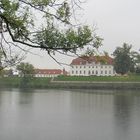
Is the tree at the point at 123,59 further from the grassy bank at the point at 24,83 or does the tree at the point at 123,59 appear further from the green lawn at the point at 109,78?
the grassy bank at the point at 24,83

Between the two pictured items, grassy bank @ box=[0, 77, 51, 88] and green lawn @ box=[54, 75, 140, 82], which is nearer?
grassy bank @ box=[0, 77, 51, 88]

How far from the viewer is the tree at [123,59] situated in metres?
77.3

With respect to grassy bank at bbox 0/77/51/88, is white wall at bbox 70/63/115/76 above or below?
above

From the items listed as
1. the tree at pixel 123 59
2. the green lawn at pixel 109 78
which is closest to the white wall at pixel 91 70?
the green lawn at pixel 109 78

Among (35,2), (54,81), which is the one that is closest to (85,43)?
(35,2)

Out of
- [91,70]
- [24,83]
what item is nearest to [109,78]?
[91,70]

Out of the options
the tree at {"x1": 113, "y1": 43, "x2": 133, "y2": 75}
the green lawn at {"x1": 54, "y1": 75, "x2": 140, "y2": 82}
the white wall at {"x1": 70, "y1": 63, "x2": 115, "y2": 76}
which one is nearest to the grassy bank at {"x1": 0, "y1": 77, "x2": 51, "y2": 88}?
the green lawn at {"x1": 54, "y1": 75, "x2": 140, "y2": 82}

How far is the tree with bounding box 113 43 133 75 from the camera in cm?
7731

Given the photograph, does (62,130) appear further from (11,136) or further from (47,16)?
(47,16)

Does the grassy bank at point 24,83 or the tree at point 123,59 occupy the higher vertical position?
the tree at point 123,59

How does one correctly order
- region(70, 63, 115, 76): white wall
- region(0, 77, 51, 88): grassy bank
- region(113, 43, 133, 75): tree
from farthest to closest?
region(70, 63, 115, 76): white wall < region(113, 43, 133, 75): tree < region(0, 77, 51, 88): grassy bank

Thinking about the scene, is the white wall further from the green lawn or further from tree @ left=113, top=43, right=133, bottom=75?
tree @ left=113, top=43, right=133, bottom=75

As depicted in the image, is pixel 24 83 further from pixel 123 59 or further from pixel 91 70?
pixel 91 70

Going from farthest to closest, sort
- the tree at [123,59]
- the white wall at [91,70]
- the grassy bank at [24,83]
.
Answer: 1. the white wall at [91,70]
2. the tree at [123,59]
3. the grassy bank at [24,83]
